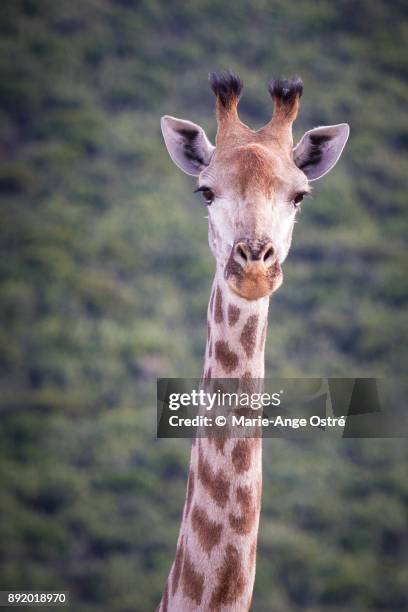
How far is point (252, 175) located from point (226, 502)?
1470 millimetres

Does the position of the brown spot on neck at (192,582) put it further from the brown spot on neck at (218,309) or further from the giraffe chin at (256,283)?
the giraffe chin at (256,283)

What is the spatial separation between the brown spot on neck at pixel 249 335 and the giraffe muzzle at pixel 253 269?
0.28m

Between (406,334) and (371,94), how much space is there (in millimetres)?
9173

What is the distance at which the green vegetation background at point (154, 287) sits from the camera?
12.1m

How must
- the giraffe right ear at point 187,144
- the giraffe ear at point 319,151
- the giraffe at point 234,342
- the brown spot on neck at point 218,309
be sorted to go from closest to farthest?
the giraffe at point 234,342, the brown spot on neck at point 218,309, the giraffe ear at point 319,151, the giraffe right ear at point 187,144

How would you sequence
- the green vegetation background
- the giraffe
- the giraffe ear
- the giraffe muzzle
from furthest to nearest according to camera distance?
the green vegetation background, the giraffe ear, the giraffe, the giraffe muzzle

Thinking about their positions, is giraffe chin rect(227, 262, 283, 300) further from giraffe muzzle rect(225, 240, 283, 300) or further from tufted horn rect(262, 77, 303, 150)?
tufted horn rect(262, 77, 303, 150)

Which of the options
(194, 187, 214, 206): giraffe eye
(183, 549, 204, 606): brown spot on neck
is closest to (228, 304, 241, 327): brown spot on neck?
(194, 187, 214, 206): giraffe eye

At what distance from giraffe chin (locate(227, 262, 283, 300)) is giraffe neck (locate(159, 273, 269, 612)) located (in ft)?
0.85

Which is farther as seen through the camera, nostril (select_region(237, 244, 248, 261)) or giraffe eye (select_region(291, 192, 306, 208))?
giraffe eye (select_region(291, 192, 306, 208))

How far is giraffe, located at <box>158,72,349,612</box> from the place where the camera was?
4184 millimetres
